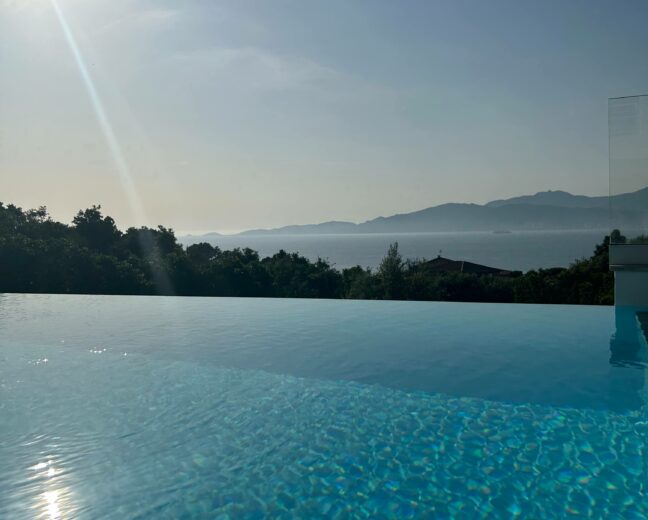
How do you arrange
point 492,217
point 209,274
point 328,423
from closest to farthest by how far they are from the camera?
point 328,423
point 209,274
point 492,217

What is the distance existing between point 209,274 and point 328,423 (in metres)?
18.1

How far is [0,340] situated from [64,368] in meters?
2.31

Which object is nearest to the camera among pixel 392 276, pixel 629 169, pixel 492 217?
pixel 629 169

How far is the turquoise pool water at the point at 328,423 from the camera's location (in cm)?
300

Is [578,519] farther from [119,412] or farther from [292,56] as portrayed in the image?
[292,56]

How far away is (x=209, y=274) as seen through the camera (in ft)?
70.6

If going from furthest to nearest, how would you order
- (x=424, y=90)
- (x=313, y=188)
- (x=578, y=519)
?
(x=313, y=188) < (x=424, y=90) < (x=578, y=519)

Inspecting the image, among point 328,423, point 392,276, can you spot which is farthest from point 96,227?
point 328,423

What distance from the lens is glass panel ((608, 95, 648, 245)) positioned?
799 cm

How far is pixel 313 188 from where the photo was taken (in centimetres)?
2869

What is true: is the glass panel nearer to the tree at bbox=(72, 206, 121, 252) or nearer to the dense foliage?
the dense foliage

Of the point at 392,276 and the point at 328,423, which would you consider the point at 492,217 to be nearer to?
the point at 392,276

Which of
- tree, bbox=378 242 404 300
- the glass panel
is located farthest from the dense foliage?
the glass panel

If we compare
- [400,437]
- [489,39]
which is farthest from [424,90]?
[400,437]
